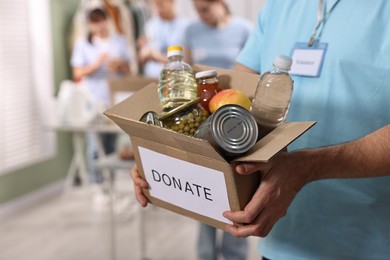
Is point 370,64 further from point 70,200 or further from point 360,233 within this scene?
point 70,200

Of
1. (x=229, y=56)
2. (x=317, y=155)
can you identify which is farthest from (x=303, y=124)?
A: (x=229, y=56)

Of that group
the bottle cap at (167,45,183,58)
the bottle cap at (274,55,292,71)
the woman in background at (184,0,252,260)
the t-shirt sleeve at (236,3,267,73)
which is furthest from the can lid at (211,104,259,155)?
the woman in background at (184,0,252,260)

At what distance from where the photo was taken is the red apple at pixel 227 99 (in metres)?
0.83

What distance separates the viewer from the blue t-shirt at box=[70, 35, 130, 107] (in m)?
4.04

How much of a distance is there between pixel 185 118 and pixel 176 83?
12cm

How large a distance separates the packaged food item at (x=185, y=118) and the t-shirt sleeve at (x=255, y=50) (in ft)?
1.37

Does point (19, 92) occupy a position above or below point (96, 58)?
below

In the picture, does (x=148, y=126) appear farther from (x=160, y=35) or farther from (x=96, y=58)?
(x=96, y=58)

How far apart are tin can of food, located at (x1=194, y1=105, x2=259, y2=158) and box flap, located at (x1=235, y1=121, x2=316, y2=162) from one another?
2cm

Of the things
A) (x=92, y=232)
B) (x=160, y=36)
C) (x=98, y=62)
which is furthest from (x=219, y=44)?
(x=92, y=232)

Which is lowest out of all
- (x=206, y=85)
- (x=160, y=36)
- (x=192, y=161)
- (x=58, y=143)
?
(x=58, y=143)

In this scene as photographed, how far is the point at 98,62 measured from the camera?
4.04 meters

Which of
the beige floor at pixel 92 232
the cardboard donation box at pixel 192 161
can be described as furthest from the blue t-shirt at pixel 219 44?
the cardboard donation box at pixel 192 161

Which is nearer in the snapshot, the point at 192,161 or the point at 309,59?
the point at 192,161
